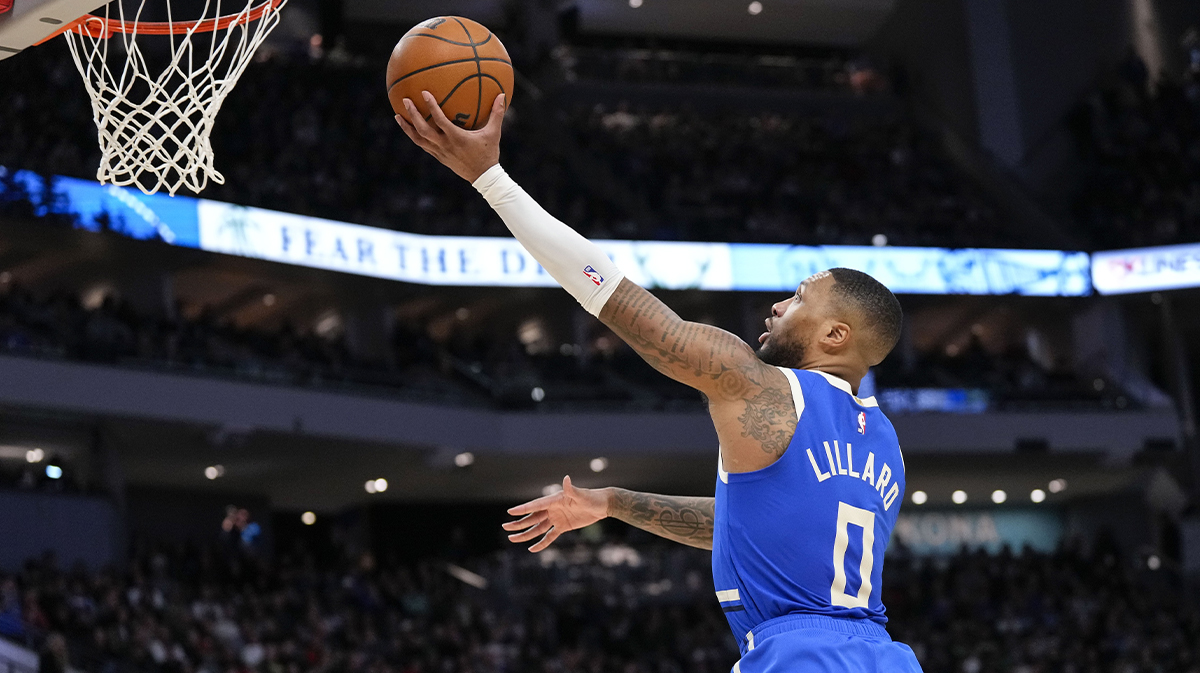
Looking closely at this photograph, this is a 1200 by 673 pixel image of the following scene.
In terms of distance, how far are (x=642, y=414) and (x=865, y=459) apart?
58.9 ft

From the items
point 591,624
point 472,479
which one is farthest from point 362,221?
point 591,624

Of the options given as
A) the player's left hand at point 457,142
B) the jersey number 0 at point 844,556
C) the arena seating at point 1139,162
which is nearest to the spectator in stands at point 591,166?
the arena seating at point 1139,162

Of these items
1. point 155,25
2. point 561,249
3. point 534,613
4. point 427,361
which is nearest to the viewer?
point 561,249

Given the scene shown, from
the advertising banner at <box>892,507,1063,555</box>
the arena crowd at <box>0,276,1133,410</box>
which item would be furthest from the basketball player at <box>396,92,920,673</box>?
the advertising banner at <box>892,507,1063,555</box>

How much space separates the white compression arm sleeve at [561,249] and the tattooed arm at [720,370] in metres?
0.04

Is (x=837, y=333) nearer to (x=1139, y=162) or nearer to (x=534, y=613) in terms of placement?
(x=534, y=613)

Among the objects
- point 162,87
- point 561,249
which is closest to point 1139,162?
point 162,87

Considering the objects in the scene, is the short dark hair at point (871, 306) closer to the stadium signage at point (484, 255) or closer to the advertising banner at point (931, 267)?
the stadium signage at point (484, 255)

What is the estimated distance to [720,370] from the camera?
300 cm

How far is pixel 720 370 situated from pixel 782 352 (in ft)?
1.21

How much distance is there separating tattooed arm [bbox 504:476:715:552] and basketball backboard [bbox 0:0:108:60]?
221 centimetres

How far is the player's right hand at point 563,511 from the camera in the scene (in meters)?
3.88

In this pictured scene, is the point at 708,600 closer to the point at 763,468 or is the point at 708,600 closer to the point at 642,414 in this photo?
the point at 642,414

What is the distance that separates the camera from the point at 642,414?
2114cm
